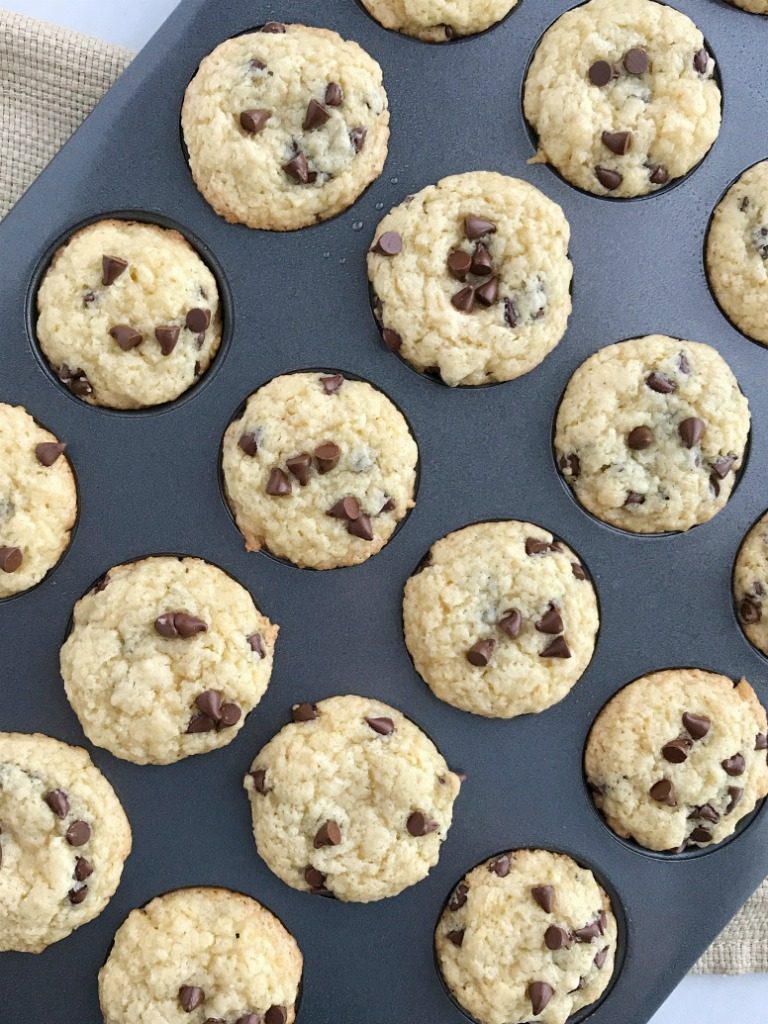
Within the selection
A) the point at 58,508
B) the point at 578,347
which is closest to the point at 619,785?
the point at 578,347

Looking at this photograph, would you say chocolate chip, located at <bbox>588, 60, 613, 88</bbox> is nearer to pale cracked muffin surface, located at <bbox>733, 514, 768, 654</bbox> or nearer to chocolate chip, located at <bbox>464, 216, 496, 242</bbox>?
chocolate chip, located at <bbox>464, 216, 496, 242</bbox>

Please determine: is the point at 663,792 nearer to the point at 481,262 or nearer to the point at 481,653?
the point at 481,653

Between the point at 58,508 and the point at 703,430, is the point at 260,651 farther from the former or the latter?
the point at 703,430

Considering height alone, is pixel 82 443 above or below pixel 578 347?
below

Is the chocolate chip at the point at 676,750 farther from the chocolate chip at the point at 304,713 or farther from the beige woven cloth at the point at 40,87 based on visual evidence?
the beige woven cloth at the point at 40,87

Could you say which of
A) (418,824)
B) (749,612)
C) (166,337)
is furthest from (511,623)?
(166,337)

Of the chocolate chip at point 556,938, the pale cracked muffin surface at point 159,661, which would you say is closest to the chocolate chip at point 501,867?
the chocolate chip at point 556,938

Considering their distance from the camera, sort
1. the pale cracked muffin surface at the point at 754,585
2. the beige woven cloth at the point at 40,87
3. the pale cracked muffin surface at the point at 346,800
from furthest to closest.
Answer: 1. the beige woven cloth at the point at 40,87
2. the pale cracked muffin surface at the point at 754,585
3. the pale cracked muffin surface at the point at 346,800
